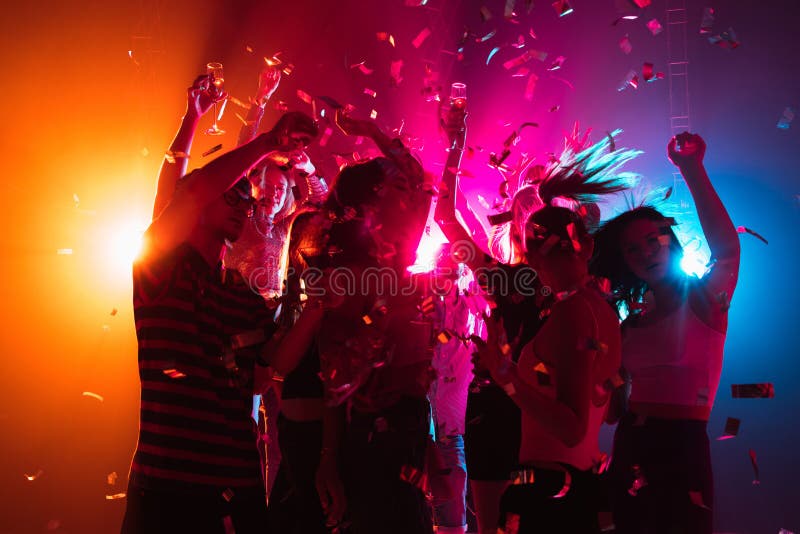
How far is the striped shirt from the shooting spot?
6.26ft

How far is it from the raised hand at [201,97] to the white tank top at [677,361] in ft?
5.58

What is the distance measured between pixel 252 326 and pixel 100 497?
10.9 feet

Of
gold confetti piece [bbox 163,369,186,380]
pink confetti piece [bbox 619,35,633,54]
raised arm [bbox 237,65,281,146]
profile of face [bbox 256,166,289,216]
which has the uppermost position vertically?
pink confetti piece [bbox 619,35,633,54]

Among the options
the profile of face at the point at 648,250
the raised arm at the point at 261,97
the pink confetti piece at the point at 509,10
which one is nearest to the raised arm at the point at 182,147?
the raised arm at the point at 261,97

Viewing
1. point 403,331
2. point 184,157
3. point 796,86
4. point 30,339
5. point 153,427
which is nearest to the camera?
point 153,427

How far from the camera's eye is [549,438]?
5.66 feet

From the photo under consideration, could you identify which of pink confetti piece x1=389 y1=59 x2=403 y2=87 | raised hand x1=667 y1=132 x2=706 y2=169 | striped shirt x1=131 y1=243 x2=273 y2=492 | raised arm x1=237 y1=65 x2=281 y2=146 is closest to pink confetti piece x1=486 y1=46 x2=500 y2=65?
pink confetti piece x1=389 y1=59 x2=403 y2=87

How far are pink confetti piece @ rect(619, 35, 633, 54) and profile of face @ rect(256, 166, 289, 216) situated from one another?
8.34ft

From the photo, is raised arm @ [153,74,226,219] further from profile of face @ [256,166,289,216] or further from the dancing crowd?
profile of face @ [256,166,289,216]

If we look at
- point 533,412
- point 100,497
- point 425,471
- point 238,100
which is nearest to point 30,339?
point 100,497

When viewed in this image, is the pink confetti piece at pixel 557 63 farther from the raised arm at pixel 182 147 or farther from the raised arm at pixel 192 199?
the raised arm at pixel 192 199

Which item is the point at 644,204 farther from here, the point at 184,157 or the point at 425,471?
the point at 184,157

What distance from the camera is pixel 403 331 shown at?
6.98ft

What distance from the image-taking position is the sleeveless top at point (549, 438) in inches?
67.4
